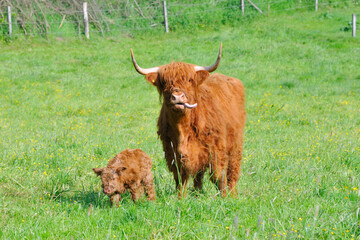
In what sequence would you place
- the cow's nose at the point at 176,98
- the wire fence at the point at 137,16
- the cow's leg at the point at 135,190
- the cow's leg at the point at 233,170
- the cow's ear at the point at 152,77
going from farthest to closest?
the wire fence at the point at 137,16
the cow's leg at the point at 233,170
the cow's ear at the point at 152,77
the cow's leg at the point at 135,190
the cow's nose at the point at 176,98

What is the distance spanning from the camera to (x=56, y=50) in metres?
19.1

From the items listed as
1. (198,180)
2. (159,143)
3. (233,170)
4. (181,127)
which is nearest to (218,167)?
(198,180)

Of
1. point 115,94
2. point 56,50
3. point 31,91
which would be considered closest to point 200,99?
point 115,94

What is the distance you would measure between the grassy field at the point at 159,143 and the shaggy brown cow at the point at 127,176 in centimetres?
18

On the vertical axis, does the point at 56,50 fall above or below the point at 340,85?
above

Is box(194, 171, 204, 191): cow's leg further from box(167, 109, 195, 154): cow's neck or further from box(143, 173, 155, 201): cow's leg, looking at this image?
box(143, 173, 155, 201): cow's leg

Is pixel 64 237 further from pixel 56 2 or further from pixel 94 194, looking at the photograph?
pixel 56 2

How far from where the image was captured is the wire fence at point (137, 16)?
20.0 m

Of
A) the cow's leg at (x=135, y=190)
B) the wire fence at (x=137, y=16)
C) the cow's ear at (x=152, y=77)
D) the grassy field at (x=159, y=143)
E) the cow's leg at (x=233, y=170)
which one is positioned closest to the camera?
the grassy field at (x=159, y=143)

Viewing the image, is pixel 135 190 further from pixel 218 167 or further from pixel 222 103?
pixel 222 103

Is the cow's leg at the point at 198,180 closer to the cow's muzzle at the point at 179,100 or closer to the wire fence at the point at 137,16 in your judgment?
the cow's muzzle at the point at 179,100

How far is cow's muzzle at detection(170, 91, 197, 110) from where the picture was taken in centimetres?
443

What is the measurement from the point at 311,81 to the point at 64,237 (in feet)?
39.7

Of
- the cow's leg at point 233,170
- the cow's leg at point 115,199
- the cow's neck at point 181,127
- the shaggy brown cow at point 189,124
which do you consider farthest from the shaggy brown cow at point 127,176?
the cow's leg at point 233,170
